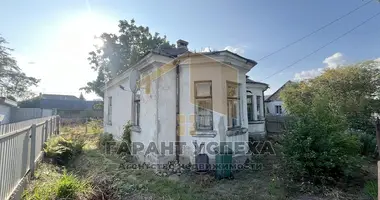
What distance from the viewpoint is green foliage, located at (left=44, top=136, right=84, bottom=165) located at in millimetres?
7199

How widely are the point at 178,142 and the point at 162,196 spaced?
2.40m

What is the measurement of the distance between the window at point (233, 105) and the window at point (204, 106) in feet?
2.30

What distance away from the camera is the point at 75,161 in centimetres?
762

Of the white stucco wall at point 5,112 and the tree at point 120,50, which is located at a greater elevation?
the tree at point 120,50

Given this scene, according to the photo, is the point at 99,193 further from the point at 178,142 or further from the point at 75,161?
the point at 75,161

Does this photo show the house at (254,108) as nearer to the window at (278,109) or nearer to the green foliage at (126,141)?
the green foliage at (126,141)

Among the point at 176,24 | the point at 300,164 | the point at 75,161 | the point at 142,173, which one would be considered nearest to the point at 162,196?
the point at 142,173

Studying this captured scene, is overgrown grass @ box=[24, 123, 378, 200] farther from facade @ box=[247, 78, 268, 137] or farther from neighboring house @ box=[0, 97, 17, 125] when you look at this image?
neighboring house @ box=[0, 97, 17, 125]

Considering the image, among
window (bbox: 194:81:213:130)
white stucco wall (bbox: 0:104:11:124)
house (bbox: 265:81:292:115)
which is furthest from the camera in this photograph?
house (bbox: 265:81:292:115)

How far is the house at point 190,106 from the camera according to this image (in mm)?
6648

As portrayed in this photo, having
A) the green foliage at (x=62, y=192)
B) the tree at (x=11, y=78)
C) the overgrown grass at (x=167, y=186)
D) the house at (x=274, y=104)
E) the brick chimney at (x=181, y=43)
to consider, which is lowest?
the overgrown grass at (x=167, y=186)

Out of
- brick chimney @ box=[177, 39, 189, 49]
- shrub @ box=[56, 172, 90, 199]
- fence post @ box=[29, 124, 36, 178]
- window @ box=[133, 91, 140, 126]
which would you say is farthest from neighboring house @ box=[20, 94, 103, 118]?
shrub @ box=[56, 172, 90, 199]

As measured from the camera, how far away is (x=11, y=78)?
28.6 meters

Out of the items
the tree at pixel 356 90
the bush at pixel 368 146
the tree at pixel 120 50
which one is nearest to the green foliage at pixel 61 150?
the tree at pixel 356 90
